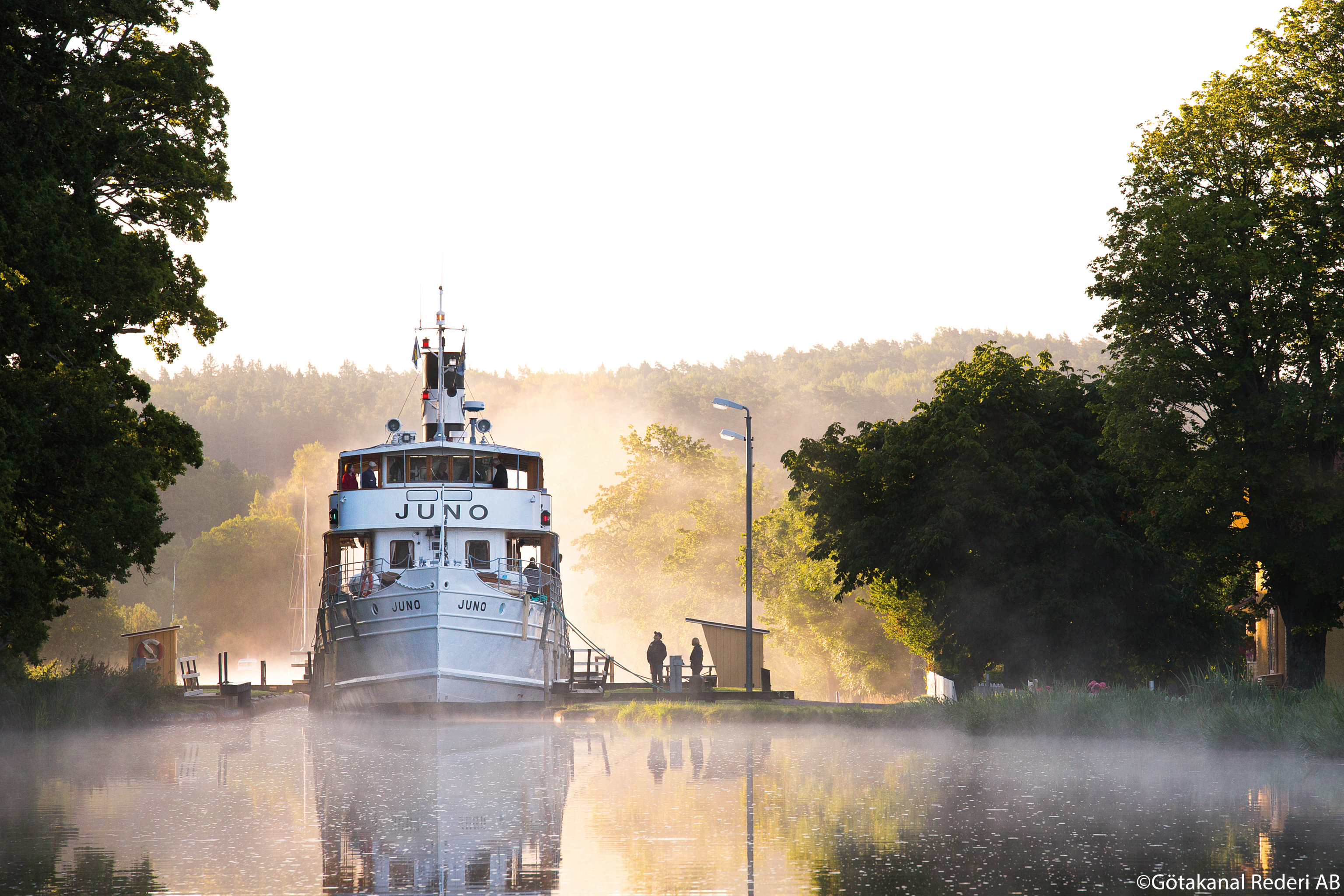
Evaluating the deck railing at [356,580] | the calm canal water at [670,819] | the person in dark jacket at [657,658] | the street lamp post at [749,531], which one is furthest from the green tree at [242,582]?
the calm canal water at [670,819]

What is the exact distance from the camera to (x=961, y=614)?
3206 cm

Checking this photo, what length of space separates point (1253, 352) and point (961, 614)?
29.3 feet

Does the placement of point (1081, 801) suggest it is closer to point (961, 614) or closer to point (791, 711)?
point (791, 711)

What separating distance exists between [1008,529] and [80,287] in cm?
2032

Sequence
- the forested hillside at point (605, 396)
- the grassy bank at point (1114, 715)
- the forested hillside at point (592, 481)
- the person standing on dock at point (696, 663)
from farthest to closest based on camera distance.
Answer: the forested hillside at point (605, 396), the forested hillside at point (592, 481), the person standing on dock at point (696, 663), the grassy bank at point (1114, 715)

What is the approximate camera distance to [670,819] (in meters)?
12.1

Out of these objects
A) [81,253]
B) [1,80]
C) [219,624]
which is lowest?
[219,624]

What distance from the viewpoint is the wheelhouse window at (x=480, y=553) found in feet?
116

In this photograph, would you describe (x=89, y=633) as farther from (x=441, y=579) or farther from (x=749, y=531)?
(x=749, y=531)

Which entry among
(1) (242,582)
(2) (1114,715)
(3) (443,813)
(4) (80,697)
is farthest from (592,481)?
(3) (443,813)

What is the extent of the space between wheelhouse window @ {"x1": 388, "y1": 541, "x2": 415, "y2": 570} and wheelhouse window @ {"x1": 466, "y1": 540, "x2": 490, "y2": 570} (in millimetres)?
1405

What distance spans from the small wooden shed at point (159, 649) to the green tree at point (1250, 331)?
25.5 m

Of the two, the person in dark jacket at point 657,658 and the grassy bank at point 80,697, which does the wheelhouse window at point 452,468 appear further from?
the grassy bank at point 80,697

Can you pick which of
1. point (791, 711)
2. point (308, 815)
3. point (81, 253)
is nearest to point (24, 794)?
point (308, 815)
